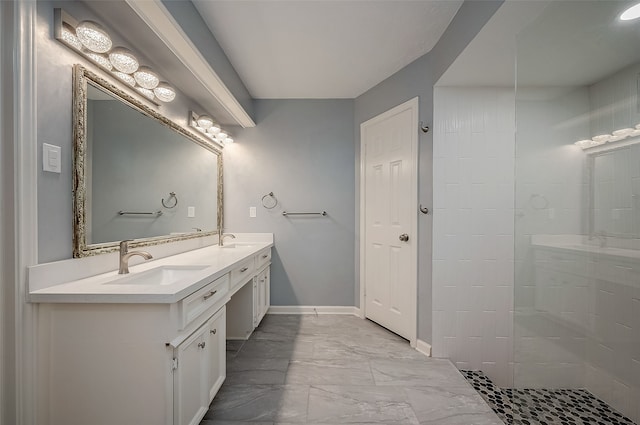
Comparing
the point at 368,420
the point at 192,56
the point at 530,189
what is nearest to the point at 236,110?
the point at 192,56

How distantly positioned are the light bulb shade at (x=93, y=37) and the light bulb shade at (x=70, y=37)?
2 centimetres

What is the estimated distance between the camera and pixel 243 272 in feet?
6.66

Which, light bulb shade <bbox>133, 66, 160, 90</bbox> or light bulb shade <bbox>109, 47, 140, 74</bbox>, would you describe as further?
light bulb shade <bbox>133, 66, 160, 90</bbox>

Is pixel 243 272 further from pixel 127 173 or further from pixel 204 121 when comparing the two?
pixel 204 121

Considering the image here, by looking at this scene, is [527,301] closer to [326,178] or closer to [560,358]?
[560,358]

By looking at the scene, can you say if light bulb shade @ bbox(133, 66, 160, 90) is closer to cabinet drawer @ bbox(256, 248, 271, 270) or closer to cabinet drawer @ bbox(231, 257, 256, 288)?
cabinet drawer @ bbox(231, 257, 256, 288)

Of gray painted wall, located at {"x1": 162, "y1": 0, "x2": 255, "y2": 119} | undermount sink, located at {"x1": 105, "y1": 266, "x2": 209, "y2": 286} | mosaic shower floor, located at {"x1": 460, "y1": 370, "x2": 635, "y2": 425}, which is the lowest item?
mosaic shower floor, located at {"x1": 460, "y1": 370, "x2": 635, "y2": 425}

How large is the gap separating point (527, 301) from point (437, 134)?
1.33 m

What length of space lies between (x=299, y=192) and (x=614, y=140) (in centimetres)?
245

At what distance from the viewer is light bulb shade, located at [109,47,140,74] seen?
141 cm

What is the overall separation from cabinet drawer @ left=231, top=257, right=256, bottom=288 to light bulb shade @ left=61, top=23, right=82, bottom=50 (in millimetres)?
1384

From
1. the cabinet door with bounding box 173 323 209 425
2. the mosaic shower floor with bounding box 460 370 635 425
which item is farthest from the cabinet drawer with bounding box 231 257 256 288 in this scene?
the mosaic shower floor with bounding box 460 370 635 425

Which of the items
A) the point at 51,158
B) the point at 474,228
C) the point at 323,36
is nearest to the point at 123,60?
the point at 51,158

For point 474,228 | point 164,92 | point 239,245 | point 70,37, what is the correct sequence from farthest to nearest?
point 239,245, point 474,228, point 164,92, point 70,37
